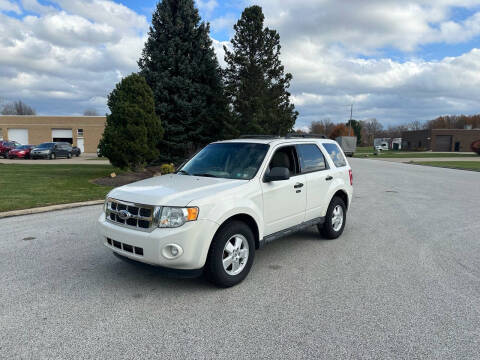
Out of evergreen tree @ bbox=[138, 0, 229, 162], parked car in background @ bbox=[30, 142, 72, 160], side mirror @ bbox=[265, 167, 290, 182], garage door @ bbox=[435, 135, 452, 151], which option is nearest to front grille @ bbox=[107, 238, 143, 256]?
side mirror @ bbox=[265, 167, 290, 182]

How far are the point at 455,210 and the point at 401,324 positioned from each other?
7023 mm

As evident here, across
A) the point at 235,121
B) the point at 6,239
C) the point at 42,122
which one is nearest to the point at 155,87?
the point at 235,121

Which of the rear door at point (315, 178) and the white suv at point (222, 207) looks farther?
the rear door at point (315, 178)

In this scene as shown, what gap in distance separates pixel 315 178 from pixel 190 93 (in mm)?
14544

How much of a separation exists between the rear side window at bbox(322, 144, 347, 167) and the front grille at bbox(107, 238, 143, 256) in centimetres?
385

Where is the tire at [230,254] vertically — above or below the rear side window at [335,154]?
below

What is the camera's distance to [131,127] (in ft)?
46.4

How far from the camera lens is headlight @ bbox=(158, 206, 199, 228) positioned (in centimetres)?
371

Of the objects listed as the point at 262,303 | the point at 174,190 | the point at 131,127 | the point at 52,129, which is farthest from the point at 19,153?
the point at 262,303

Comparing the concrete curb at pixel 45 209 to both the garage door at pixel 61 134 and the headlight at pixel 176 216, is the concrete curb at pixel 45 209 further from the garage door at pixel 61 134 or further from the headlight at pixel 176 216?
the garage door at pixel 61 134

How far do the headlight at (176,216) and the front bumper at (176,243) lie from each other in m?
0.05

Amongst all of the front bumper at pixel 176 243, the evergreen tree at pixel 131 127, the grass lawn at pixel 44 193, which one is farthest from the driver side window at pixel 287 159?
the evergreen tree at pixel 131 127

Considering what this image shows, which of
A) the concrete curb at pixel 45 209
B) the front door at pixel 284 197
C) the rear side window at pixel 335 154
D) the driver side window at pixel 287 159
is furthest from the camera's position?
the concrete curb at pixel 45 209

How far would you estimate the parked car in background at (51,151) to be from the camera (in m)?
31.8
